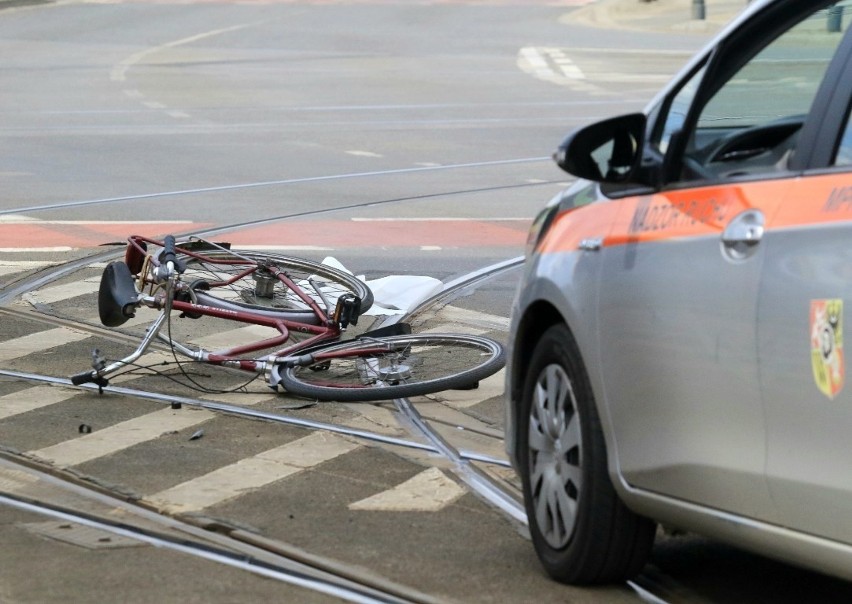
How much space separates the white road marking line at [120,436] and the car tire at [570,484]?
218 centimetres

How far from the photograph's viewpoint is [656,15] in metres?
42.9

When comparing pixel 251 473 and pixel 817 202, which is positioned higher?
pixel 817 202

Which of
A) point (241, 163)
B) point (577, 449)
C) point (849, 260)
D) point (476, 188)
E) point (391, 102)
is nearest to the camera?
point (849, 260)

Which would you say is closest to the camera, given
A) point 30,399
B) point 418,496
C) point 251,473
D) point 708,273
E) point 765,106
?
point 708,273

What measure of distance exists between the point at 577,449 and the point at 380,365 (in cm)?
298

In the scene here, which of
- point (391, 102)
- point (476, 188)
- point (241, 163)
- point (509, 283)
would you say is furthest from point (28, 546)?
point (391, 102)

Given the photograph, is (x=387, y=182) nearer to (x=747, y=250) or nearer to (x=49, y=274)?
(x=49, y=274)

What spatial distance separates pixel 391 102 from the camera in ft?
76.4

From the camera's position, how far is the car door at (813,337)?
12.3ft

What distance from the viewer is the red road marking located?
12.1 meters

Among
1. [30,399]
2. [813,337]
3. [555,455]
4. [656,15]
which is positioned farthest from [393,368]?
[656,15]

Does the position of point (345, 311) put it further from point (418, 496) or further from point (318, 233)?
point (318, 233)

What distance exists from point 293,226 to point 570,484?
27.2ft

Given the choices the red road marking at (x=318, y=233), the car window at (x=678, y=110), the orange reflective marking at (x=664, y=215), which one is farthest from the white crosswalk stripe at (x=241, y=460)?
the red road marking at (x=318, y=233)
